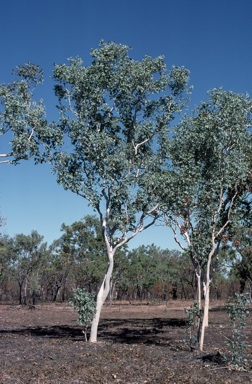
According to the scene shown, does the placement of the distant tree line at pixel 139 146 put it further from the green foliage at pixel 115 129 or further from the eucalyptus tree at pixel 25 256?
the eucalyptus tree at pixel 25 256

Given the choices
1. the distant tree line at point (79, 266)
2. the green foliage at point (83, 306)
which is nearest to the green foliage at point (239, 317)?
the green foliage at point (83, 306)

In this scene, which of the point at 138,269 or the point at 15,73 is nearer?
the point at 15,73

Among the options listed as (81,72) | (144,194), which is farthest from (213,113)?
(81,72)

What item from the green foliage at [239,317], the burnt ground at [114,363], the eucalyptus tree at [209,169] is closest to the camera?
the burnt ground at [114,363]

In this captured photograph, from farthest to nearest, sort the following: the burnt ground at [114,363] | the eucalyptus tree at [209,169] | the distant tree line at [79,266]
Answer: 1. the distant tree line at [79,266]
2. the eucalyptus tree at [209,169]
3. the burnt ground at [114,363]

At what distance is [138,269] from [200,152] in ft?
179

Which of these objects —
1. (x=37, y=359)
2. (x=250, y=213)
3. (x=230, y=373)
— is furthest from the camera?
(x=250, y=213)

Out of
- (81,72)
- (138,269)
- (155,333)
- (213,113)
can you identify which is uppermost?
(81,72)

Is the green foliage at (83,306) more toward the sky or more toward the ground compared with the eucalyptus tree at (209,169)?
more toward the ground

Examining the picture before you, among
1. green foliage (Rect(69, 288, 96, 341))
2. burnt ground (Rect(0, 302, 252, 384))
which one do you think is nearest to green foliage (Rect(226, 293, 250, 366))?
burnt ground (Rect(0, 302, 252, 384))

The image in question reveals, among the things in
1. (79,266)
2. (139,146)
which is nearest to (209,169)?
(139,146)

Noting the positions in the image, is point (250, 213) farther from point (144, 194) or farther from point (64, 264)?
point (64, 264)

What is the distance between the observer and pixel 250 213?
2247cm

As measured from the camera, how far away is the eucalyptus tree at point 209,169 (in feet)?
55.6
